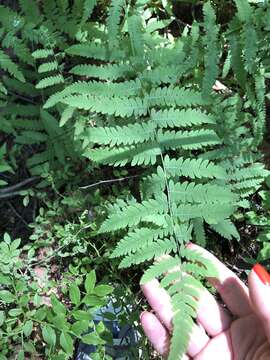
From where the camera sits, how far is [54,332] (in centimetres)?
277

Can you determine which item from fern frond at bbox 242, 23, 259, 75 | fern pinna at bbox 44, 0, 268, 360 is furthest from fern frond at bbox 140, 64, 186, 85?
fern frond at bbox 242, 23, 259, 75

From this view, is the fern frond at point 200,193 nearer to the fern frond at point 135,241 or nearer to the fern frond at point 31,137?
the fern frond at point 135,241

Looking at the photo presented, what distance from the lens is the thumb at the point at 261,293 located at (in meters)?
2.35

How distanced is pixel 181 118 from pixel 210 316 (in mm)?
1167

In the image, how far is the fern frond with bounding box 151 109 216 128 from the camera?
8.96 ft

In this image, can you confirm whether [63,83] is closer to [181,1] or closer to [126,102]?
[126,102]

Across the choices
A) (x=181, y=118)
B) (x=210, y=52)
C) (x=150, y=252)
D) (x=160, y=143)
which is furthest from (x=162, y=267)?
(x=210, y=52)

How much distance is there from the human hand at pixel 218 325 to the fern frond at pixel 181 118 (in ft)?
2.35

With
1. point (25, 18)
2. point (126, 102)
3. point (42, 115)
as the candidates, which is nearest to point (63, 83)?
point (42, 115)

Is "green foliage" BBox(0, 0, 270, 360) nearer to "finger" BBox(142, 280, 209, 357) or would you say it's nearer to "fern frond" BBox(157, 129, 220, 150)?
"fern frond" BBox(157, 129, 220, 150)

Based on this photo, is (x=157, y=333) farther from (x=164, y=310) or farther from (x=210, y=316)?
(x=210, y=316)

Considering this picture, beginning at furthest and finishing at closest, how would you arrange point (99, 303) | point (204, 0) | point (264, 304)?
point (204, 0), point (99, 303), point (264, 304)

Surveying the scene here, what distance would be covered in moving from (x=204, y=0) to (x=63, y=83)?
49.5 inches

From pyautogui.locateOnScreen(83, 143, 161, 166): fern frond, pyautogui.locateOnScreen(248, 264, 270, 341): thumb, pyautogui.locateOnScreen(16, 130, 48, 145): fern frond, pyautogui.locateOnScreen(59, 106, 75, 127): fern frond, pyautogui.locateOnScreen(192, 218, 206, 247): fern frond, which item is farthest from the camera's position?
pyautogui.locateOnScreen(16, 130, 48, 145): fern frond
